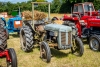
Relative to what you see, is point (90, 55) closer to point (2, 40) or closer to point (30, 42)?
point (30, 42)

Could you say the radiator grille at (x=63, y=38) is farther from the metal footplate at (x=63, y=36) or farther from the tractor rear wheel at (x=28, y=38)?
the tractor rear wheel at (x=28, y=38)

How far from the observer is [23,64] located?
6.52m

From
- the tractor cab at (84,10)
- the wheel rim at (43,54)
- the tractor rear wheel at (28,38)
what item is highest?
the tractor cab at (84,10)

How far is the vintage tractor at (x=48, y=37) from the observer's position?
6699 mm

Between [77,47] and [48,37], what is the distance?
3.49 ft

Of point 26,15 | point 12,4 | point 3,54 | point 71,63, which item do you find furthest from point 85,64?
point 12,4

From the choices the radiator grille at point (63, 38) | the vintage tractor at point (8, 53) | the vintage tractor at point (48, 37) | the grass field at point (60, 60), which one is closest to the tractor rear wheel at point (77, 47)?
the vintage tractor at point (48, 37)

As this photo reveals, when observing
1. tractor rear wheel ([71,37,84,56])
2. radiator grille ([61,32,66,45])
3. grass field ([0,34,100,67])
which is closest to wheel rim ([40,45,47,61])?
grass field ([0,34,100,67])

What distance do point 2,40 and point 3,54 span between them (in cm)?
41

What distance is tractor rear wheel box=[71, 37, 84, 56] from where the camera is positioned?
7057 millimetres

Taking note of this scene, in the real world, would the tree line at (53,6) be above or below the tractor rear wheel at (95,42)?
above

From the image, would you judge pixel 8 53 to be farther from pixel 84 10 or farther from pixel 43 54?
pixel 84 10

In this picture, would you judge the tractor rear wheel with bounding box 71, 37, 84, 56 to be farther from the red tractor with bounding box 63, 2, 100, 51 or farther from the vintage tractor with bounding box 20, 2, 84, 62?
the red tractor with bounding box 63, 2, 100, 51

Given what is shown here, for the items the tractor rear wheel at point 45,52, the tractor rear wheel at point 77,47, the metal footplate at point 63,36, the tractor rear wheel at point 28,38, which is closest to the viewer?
the tractor rear wheel at point 45,52
